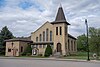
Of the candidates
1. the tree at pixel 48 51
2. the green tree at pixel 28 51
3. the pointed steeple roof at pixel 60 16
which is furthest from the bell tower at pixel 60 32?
the green tree at pixel 28 51

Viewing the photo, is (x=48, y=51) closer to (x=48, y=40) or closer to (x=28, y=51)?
(x=48, y=40)

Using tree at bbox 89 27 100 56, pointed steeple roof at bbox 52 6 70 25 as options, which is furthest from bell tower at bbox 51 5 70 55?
tree at bbox 89 27 100 56

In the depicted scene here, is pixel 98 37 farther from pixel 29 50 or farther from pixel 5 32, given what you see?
pixel 5 32

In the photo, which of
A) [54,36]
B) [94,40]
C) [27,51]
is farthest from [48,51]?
[94,40]

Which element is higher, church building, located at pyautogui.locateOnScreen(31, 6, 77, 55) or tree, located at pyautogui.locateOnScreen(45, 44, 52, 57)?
church building, located at pyautogui.locateOnScreen(31, 6, 77, 55)

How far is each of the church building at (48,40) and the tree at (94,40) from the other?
10.5m

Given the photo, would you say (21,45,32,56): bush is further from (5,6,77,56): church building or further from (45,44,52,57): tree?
(45,44,52,57): tree

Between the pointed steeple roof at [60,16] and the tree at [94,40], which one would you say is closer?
the tree at [94,40]

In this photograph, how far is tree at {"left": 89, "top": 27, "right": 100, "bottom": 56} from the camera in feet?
143

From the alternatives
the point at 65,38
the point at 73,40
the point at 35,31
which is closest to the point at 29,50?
the point at 35,31

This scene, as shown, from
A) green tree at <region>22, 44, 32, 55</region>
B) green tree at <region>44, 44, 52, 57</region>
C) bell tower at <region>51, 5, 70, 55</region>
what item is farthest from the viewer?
green tree at <region>22, 44, 32, 55</region>

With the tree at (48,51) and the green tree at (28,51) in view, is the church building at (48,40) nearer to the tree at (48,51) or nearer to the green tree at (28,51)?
Result: the green tree at (28,51)

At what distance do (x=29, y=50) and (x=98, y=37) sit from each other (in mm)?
22742

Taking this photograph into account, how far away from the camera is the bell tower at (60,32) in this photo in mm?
54434
